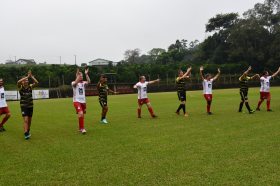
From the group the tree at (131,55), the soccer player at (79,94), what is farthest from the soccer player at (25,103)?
the tree at (131,55)

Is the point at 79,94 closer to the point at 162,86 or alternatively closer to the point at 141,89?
the point at 141,89

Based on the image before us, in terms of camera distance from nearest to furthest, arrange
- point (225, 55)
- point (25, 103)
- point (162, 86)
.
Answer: point (25, 103) → point (162, 86) → point (225, 55)

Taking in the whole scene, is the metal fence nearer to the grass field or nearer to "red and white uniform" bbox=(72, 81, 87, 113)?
"red and white uniform" bbox=(72, 81, 87, 113)

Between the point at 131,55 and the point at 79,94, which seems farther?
the point at 131,55

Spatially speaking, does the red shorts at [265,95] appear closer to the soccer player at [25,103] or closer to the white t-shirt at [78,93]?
the white t-shirt at [78,93]

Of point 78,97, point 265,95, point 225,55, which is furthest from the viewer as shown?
→ point 225,55

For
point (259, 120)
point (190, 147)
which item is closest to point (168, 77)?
point (259, 120)

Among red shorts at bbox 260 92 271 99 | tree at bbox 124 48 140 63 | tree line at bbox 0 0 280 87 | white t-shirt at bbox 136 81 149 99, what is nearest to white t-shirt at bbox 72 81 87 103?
white t-shirt at bbox 136 81 149 99

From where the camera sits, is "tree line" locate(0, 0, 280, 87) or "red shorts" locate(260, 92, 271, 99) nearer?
"red shorts" locate(260, 92, 271, 99)

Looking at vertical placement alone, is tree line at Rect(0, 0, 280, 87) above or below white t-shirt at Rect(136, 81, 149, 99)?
above

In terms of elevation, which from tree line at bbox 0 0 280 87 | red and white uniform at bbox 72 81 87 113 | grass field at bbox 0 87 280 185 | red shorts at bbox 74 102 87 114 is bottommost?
grass field at bbox 0 87 280 185

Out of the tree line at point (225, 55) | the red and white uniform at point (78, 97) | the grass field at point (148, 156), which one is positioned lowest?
the grass field at point (148, 156)

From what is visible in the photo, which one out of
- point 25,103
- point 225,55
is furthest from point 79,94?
point 225,55

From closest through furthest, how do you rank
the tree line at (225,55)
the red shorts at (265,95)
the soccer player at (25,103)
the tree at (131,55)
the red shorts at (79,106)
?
the soccer player at (25,103), the red shorts at (79,106), the red shorts at (265,95), the tree line at (225,55), the tree at (131,55)
